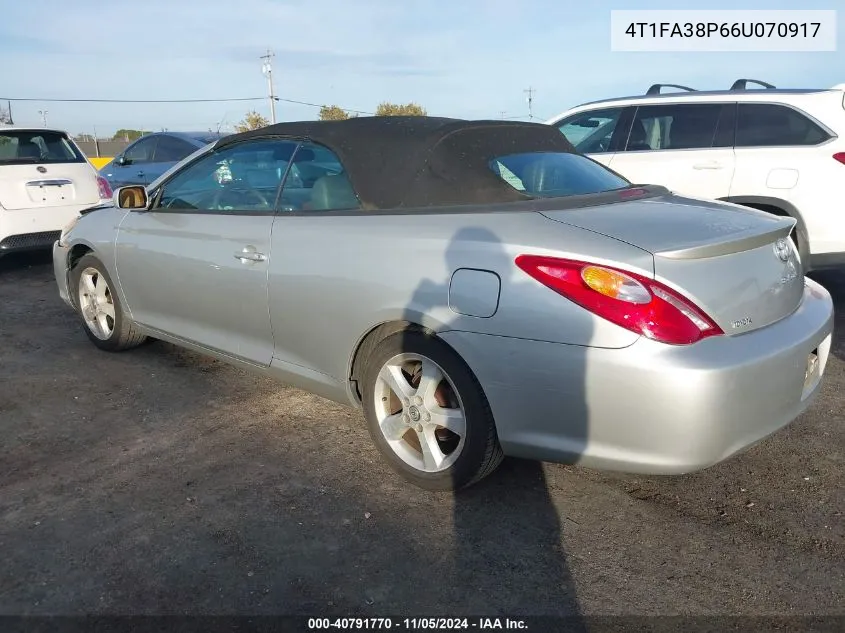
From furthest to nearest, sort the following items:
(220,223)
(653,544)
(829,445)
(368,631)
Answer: (220,223) < (829,445) < (653,544) < (368,631)

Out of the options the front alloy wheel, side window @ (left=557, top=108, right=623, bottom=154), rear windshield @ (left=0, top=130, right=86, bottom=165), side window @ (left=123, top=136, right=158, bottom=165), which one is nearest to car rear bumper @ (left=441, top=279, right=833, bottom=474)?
the front alloy wheel

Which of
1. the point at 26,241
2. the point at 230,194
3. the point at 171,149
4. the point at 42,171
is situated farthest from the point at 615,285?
the point at 171,149

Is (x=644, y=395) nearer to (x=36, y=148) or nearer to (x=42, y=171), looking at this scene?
(x=42, y=171)

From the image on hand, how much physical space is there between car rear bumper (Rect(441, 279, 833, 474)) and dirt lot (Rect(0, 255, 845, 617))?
124 mm

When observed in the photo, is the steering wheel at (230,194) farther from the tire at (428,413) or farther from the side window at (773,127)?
the side window at (773,127)

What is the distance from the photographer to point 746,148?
5.88 meters

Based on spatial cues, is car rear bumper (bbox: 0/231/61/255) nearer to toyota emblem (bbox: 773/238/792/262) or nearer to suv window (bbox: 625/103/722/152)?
suv window (bbox: 625/103/722/152)

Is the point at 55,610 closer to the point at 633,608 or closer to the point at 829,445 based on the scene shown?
the point at 633,608

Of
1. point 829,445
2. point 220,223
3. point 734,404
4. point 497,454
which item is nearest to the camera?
point 734,404

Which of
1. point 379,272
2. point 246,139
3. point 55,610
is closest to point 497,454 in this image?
point 379,272

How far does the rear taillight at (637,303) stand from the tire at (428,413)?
581 millimetres

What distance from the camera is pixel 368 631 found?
2260 millimetres

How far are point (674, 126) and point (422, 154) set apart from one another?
3827 millimetres

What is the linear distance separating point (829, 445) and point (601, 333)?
1812mm
